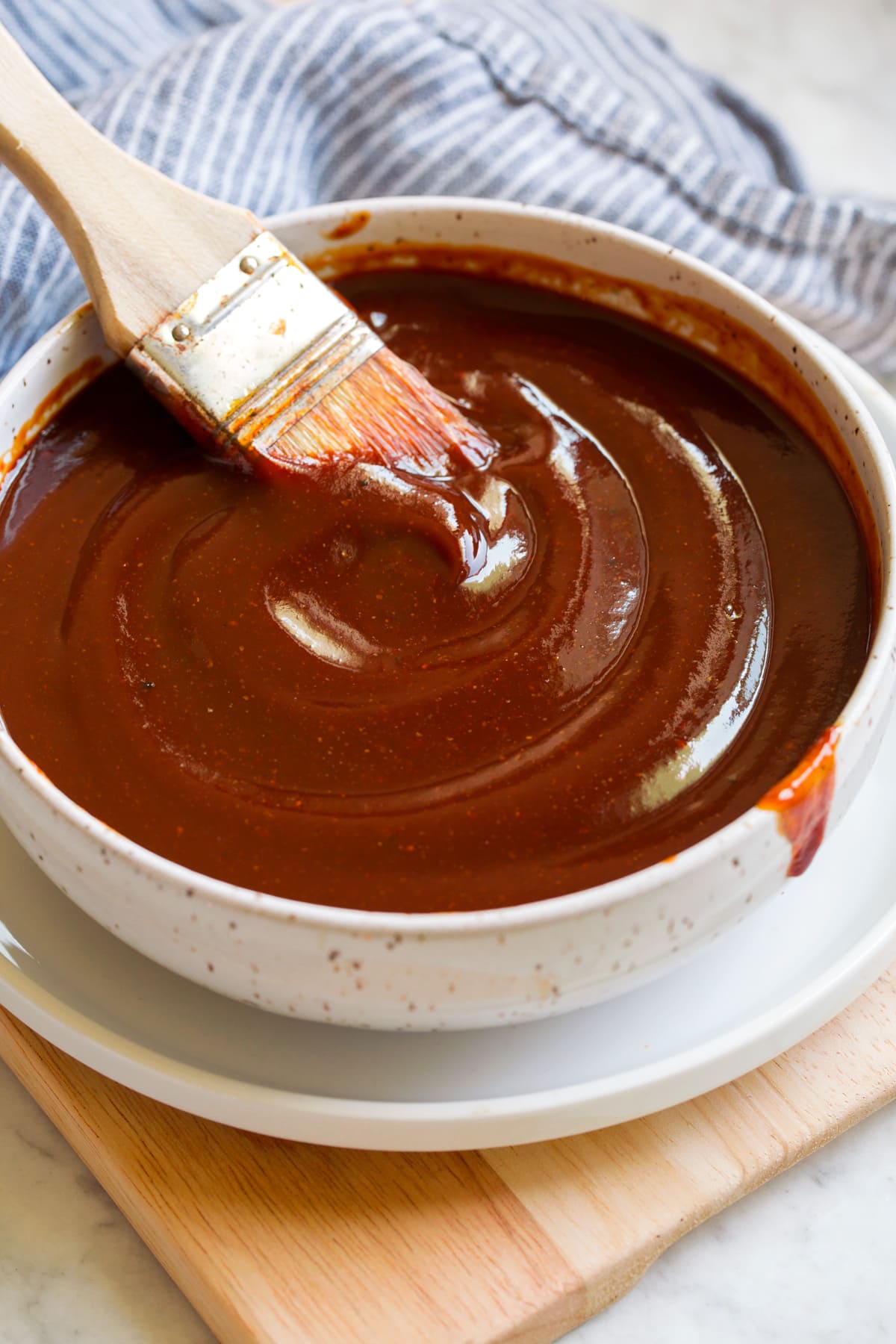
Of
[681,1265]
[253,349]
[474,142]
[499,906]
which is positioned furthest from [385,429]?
[681,1265]

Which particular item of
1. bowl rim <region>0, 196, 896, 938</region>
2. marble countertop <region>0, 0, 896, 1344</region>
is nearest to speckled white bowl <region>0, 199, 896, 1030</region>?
bowl rim <region>0, 196, 896, 938</region>

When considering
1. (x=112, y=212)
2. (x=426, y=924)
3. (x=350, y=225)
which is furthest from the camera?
(x=350, y=225)

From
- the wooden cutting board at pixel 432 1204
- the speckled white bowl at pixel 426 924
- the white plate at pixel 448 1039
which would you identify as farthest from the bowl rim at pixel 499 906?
the wooden cutting board at pixel 432 1204

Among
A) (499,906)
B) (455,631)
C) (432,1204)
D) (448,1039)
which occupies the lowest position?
(432,1204)

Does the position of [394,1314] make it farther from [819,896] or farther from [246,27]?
[246,27]

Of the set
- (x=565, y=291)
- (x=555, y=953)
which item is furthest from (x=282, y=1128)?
(x=565, y=291)

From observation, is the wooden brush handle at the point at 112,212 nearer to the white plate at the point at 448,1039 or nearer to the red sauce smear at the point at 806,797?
the white plate at the point at 448,1039

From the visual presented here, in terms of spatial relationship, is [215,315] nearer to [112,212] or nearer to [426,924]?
[112,212]
